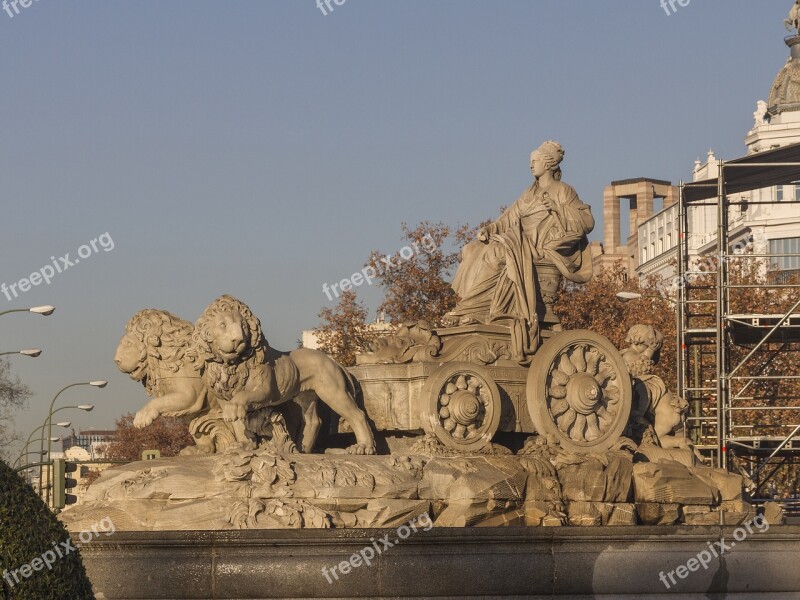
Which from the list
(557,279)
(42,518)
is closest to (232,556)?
(42,518)

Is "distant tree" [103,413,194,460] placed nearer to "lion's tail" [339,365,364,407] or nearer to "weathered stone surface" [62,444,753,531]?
"lion's tail" [339,365,364,407]

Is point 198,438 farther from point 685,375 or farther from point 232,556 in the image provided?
point 685,375

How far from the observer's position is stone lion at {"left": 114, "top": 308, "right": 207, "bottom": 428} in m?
17.5

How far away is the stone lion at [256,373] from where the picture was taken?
55.2 feet

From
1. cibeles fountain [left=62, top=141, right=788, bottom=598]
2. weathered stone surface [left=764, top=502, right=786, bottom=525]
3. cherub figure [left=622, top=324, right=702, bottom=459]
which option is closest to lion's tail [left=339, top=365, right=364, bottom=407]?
cibeles fountain [left=62, top=141, right=788, bottom=598]

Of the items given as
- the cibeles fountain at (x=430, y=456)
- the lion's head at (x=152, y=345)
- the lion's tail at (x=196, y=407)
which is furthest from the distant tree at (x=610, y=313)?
the lion's tail at (x=196, y=407)

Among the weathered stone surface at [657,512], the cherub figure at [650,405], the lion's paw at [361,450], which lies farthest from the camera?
the cherub figure at [650,405]

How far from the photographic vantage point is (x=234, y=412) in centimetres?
1689

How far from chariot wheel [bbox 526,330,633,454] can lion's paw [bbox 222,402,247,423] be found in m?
3.15

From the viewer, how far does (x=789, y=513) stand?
3197cm

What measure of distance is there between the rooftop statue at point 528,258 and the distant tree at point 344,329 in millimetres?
24754

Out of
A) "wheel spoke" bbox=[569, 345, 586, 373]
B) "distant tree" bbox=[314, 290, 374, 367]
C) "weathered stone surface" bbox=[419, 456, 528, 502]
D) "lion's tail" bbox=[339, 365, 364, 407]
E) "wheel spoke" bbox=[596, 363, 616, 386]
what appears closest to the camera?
"weathered stone surface" bbox=[419, 456, 528, 502]

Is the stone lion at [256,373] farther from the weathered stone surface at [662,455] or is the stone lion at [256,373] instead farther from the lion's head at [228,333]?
the weathered stone surface at [662,455]

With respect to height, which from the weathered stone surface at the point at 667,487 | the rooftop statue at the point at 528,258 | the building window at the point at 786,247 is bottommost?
the weathered stone surface at the point at 667,487
